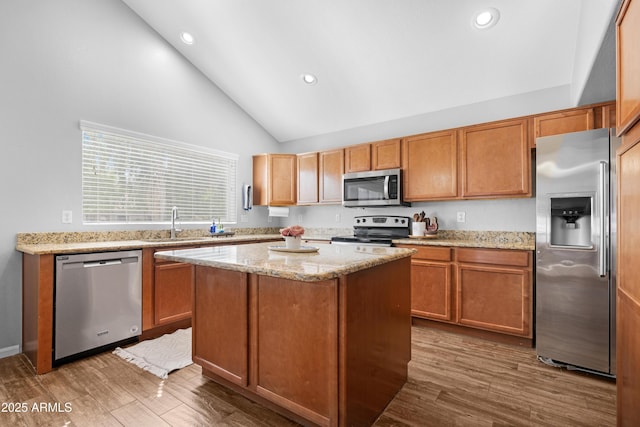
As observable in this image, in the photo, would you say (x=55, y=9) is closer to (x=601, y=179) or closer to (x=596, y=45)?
(x=596, y=45)

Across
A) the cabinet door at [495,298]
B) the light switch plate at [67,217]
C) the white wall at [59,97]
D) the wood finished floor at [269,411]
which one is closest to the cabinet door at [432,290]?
the cabinet door at [495,298]

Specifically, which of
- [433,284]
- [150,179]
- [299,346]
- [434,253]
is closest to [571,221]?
[434,253]

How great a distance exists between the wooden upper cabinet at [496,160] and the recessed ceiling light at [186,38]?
135 inches

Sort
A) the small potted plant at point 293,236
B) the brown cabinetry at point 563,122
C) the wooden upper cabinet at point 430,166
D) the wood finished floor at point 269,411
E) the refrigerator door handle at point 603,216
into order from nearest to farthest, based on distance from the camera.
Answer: the wood finished floor at point 269,411 < the small potted plant at point 293,236 < the refrigerator door handle at point 603,216 < the brown cabinetry at point 563,122 < the wooden upper cabinet at point 430,166

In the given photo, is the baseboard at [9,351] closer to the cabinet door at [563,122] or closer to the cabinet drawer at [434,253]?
the cabinet drawer at [434,253]

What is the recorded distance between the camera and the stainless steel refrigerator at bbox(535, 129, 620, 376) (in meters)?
2.25

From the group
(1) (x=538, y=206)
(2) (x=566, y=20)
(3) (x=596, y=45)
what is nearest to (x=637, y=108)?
(3) (x=596, y=45)

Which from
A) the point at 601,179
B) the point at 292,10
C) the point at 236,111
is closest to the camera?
the point at 601,179

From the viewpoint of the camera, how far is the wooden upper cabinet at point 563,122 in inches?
110

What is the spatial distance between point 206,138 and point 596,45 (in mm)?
4105

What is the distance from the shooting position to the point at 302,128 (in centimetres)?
504

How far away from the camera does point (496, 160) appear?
3223 mm

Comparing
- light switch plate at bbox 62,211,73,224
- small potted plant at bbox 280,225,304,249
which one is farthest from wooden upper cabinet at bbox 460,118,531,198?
light switch plate at bbox 62,211,73,224

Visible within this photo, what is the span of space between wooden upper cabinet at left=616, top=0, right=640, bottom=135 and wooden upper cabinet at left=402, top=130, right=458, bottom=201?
2.12 metres
